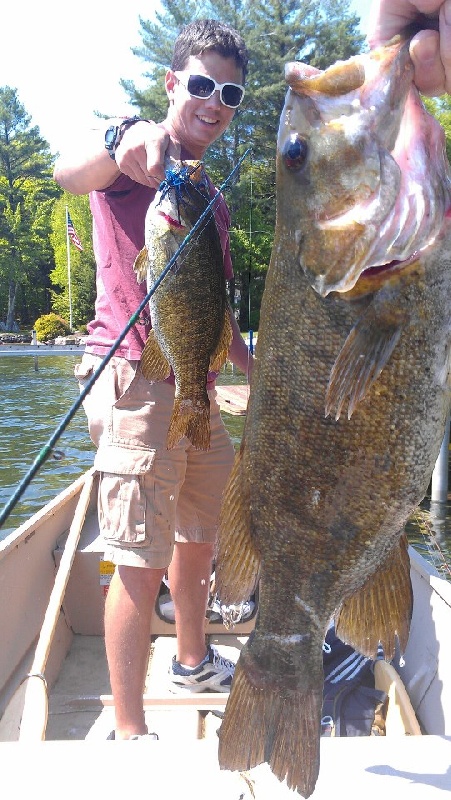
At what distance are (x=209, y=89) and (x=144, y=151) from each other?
1.96ft

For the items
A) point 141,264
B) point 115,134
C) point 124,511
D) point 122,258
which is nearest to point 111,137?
point 115,134

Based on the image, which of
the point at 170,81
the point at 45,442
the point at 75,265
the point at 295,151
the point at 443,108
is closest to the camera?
the point at 295,151

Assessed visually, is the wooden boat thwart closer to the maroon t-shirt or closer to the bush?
the maroon t-shirt

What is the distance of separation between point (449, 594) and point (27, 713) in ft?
6.39

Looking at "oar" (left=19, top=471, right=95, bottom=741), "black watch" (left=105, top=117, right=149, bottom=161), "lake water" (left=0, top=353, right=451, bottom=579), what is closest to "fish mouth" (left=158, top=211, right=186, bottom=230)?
"black watch" (left=105, top=117, right=149, bottom=161)

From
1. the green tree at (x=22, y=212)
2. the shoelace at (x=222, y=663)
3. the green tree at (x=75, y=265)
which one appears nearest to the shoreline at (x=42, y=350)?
the green tree at (x=75, y=265)

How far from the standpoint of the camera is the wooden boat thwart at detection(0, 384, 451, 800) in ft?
6.06

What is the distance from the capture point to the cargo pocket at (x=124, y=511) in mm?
2719

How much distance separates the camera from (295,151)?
167 cm

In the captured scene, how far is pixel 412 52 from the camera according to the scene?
61.7 inches

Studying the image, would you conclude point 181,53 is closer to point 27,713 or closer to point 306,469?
point 306,469

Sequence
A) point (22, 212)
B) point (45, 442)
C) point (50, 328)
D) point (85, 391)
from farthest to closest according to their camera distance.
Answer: point (22, 212), point (50, 328), point (45, 442), point (85, 391)

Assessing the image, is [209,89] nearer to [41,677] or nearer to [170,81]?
[170,81]

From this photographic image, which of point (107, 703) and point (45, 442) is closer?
point (107, 703)
